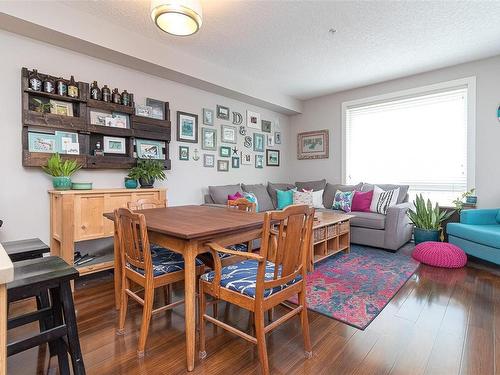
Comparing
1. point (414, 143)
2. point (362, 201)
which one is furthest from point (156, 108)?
point (414, 143)

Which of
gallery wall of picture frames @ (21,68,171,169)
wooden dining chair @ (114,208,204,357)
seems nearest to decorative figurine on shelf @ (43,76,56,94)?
gallery wall of picture frames @ (21,68,171,169)

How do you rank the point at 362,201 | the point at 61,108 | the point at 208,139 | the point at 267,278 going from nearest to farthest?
1. the point at 267,278
2. the point at 61,108
3. the point at 208,139
4. the point at 362,201

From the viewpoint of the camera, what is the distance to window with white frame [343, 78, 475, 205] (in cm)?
379

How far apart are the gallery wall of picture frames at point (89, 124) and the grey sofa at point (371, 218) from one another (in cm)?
92

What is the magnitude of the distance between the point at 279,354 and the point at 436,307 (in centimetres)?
140

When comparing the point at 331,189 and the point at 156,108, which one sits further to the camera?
the point at 331,189

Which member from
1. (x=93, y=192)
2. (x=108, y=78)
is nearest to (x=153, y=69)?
(x=108, y=78)

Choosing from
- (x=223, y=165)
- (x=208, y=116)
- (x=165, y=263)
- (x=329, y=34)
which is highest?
(x=329, y=34)

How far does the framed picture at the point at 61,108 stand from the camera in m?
2.56

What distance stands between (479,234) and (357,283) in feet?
4.97

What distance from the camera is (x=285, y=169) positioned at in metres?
5.61

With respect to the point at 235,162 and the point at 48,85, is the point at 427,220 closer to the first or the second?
the point at 235,162

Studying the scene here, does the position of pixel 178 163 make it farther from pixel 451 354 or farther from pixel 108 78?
pixel 451 354

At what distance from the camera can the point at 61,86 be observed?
8.38 ft
